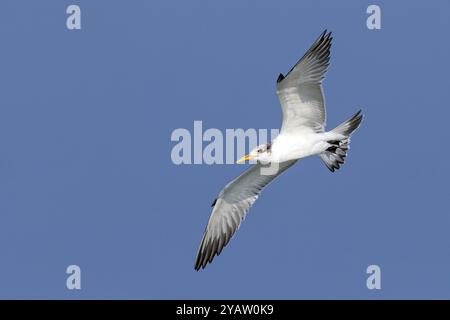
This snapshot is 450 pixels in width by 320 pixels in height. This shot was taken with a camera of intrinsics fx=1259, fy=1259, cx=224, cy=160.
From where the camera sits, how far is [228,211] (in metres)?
22.5

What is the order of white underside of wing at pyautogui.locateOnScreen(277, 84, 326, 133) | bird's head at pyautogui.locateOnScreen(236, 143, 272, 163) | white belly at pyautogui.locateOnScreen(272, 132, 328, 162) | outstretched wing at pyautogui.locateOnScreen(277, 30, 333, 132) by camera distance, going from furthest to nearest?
1. bird's head at pyautogui.locateOnScreen(236, 143, 272, 163)
2. white belly at pyautogui.locateOnScreen(272, 132, 328, 162)
3. white underside of wing at pyautogui.locateOnScreen(277, 84, 326, 133)
4. outstretched wing at pyautogui.locateOnScreen(277, 30, 333, 132)

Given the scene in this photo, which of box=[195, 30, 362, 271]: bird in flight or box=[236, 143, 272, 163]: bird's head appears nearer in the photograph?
box=[195, 30, 362, 271]: bird in flight

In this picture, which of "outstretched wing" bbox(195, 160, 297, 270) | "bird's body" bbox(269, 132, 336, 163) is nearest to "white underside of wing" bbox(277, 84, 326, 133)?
"bird's body" bbox(269, 132, 336, 163)

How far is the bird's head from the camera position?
838 inches

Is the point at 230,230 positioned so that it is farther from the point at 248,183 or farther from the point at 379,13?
the point at 379,13

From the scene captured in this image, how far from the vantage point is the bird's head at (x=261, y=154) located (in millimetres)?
21281

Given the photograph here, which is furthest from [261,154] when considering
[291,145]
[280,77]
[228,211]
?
[228,211]

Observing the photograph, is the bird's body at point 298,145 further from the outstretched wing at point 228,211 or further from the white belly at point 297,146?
the outstretched wing at point 228,211

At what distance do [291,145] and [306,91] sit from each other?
991mm

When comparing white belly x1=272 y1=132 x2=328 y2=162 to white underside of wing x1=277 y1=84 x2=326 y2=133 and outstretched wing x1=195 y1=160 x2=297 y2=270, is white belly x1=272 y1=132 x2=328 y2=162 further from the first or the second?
outstretched wing x1=195 y1=160 x2=297 y2=270

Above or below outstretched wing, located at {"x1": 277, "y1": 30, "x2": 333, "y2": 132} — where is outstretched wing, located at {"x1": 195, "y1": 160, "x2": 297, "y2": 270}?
below

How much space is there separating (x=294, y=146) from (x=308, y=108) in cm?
68

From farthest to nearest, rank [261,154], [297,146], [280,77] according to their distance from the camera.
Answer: [261,154], [297,146], [280,77]

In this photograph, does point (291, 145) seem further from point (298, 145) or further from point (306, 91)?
point (306, 91)
